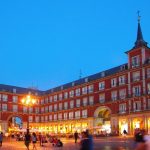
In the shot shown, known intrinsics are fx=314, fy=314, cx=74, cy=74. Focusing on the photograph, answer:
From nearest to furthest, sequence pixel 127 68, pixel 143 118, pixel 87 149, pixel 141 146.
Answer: pixel 141 146 < pixel 87 149 < pixel 143 118 < pixel 127 68

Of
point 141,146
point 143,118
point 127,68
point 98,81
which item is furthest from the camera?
point 98,81

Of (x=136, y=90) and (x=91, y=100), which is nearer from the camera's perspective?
(x=136, y=90)

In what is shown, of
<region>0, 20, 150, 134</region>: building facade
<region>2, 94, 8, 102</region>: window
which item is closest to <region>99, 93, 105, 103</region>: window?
<region>0, 20, 150, 134</region>: building facade

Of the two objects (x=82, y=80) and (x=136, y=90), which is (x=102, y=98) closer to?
(x=136, y=90)

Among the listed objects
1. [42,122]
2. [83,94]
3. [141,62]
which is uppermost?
[141,62]

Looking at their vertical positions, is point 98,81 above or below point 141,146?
→ above

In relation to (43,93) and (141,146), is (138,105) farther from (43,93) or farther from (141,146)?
(141,146)

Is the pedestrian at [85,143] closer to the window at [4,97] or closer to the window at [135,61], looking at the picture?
the window at [135,61]

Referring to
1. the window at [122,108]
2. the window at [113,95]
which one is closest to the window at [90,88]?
the window at [113,95]

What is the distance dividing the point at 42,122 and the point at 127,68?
39720 mm

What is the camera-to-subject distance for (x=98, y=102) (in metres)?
75.3

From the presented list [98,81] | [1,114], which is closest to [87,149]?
[98,81]

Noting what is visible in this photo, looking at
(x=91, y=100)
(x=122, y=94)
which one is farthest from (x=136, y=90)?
(x=91, y=100)

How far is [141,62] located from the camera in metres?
64.2
